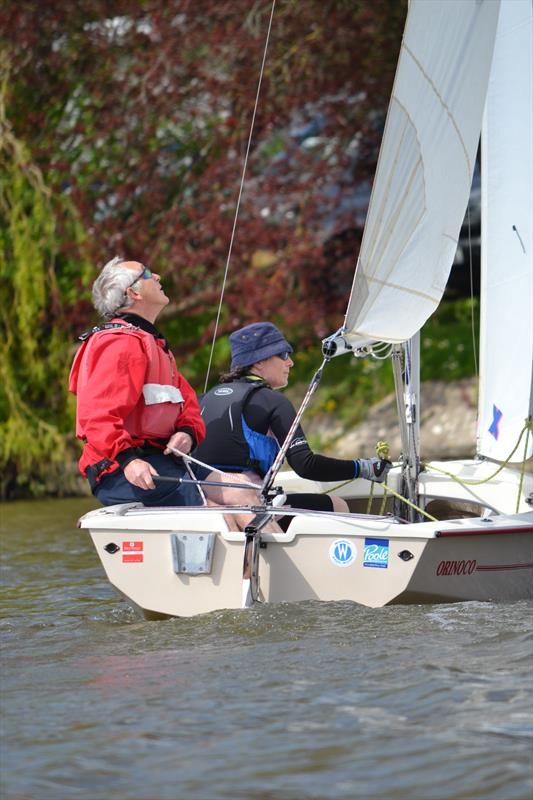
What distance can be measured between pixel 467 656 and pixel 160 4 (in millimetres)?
9033

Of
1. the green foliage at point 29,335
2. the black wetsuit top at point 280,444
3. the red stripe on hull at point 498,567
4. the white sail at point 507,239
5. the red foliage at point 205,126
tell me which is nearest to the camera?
the red stripe on hull at point 498,567

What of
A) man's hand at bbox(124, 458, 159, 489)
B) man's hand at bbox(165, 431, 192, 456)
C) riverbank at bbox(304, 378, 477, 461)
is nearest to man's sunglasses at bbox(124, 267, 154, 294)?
man's hand at bbox(165, 431, 192, 456)

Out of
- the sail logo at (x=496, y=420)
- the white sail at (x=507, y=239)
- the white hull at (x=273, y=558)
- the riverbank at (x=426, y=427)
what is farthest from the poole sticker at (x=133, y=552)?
the riverbank at (x=426, y=427)

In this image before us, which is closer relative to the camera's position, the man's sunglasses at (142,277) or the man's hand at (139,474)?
the man's hand at (139,474)

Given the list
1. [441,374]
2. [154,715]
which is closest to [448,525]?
[154,715]

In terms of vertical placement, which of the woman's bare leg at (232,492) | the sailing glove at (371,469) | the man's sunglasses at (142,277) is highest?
the man's sunglasses at (142,277)

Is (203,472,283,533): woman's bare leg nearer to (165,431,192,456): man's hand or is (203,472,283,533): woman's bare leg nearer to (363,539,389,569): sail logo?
(165,431,192,456): man's hand

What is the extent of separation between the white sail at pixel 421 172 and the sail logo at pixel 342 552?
3.35 ft

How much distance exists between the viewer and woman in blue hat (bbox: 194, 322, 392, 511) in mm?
5723

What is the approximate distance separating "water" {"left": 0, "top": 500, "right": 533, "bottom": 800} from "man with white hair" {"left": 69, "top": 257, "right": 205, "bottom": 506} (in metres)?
0.61

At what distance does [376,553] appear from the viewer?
5258 millimetres

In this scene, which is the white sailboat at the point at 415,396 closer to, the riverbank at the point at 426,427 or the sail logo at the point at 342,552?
the sail logo at the point at 342,552

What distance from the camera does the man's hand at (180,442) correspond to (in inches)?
213

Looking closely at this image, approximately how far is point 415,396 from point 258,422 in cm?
115
